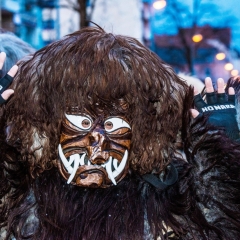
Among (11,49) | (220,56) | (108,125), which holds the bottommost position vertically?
(220,56)

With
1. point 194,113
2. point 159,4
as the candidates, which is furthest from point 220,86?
point 159,4

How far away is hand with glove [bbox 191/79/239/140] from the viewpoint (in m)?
1.75

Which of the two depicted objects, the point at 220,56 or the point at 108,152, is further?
the point at 220,56

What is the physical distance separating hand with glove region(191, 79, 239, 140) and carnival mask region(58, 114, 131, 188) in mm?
267

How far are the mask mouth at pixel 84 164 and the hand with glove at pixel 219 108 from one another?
0.30m

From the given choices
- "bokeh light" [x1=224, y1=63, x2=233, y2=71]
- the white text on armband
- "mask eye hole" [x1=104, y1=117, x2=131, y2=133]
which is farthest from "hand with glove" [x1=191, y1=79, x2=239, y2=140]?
"bokeh light" [x1=224, y1=63, x2=233, y2=71]

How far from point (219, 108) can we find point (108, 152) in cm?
50

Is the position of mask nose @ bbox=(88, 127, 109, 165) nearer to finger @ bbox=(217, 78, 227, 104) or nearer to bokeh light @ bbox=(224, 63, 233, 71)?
finger @ bbox=(217, 78, 227, 104)

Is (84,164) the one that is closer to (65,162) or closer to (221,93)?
(65,162)

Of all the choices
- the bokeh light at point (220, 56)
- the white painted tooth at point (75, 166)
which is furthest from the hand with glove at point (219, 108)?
the bokeh light at point (220, 56)

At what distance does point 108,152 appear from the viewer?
1528 mm

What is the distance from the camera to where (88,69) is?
149cm

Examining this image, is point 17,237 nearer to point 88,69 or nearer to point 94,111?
point 94,111

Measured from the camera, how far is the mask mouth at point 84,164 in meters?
1.52
